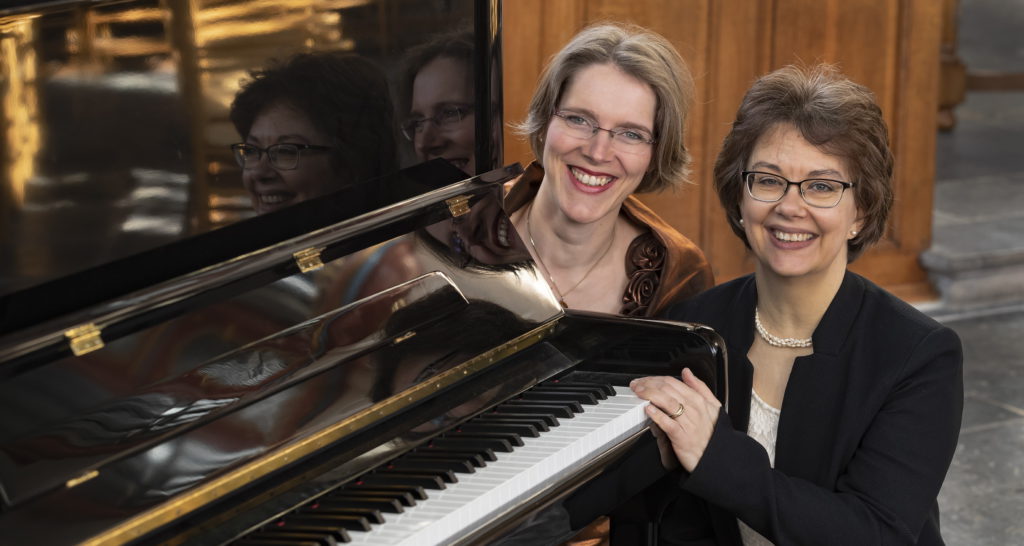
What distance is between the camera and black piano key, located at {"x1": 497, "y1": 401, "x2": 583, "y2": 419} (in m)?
1.69

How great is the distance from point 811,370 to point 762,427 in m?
0.13

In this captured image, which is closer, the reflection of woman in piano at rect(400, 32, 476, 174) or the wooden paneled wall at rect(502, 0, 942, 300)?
the reflection of woman in piano at rect(400, 32, 476, 174)

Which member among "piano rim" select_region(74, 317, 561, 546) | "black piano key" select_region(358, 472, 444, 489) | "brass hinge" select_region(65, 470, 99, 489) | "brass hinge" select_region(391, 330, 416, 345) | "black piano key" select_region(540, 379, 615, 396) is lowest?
"black piano key" select_region(540, 379, 615, 396)

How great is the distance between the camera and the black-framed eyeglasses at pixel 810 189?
6.27 feet

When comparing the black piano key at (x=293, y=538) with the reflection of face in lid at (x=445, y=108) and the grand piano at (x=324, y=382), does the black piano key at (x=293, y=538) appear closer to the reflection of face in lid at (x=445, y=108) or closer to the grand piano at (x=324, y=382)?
the grand piano at (x=324, y=382)

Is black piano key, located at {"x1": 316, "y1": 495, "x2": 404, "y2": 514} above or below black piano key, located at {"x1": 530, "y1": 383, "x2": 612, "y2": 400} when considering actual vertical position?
above

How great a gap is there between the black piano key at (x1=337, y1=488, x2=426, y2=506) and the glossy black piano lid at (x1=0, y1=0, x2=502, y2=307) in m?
0.37

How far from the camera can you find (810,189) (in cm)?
192

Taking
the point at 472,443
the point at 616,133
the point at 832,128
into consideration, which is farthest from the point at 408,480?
the point at 616,133

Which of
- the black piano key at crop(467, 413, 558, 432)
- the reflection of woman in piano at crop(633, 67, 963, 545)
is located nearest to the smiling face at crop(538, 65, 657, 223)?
the reflection of woman in piano at crop(633, 67, 963, 545)

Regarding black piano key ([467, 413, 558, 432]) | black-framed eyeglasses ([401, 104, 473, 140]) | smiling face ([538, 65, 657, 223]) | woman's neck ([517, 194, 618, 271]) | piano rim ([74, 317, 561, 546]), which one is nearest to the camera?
piano rim ([74, 317, 561, 546])

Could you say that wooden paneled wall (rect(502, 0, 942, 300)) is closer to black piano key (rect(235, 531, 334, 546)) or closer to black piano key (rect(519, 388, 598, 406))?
black piano key (rect(519, 388, 598, 406))

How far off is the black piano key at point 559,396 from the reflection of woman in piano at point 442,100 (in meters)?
0.40

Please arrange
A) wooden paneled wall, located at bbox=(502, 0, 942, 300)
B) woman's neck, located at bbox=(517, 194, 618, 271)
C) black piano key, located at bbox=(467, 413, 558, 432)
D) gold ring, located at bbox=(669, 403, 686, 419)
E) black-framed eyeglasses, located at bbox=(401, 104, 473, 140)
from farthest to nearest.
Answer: wooden paneled wall, located at bbox=(502, 0, 942, 300), woman's neck, located at bbox=(517, 194, 618, 271), black-framed eyeglasses, located at bbox=(401, 104, 473, 140), gold ring, located at bbox=(669, 403, 686, 419), black piano key, located at bbox=(467, 413, 558, 432)
